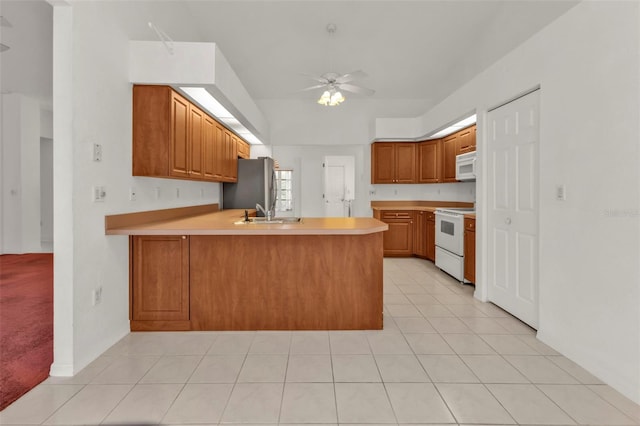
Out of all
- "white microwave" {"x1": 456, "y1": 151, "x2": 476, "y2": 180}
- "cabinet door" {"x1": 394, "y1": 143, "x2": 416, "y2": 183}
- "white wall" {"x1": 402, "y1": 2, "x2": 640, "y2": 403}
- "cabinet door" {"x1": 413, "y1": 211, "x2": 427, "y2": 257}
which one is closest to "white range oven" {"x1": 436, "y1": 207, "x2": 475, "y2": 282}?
"white microwave" {"x1": 456, "y1": 151, "x2": 476, "y2": 180}

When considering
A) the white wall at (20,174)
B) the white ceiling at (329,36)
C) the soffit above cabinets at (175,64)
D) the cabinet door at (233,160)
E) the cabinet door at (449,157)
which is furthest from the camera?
the white wall at (20,174)

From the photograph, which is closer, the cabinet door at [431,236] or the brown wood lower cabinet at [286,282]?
the brown wood lower cabinet at [286,282]

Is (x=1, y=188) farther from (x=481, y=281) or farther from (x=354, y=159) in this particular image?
(x=481, y=281)

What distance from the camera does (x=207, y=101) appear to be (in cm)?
333

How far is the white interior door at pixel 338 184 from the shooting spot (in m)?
7.62

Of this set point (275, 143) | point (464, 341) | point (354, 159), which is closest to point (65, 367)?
point (464, 341)

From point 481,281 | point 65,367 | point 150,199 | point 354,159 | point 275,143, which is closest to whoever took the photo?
point 65,367

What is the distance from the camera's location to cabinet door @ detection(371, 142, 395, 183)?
6.40 meters

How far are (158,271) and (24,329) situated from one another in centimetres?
126

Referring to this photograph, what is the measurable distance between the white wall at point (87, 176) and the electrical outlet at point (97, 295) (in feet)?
0.12

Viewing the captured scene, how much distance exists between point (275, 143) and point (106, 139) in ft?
14.3

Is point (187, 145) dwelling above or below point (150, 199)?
above

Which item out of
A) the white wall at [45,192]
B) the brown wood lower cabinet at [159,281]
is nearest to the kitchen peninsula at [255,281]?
the brown wood lower cabinet at [159,281]

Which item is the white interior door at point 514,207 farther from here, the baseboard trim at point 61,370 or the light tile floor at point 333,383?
the baseboard trim at point 61,370
